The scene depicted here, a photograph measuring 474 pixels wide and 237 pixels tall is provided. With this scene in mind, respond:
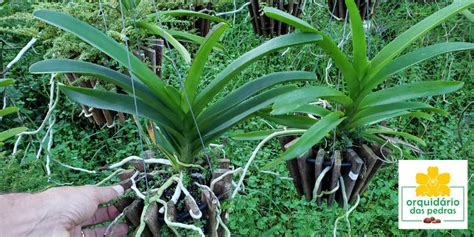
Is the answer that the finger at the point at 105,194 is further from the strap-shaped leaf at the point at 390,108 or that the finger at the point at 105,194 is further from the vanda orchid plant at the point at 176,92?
the strap-shaped leaf at the point at 390,108

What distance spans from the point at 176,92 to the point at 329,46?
10.7 inches

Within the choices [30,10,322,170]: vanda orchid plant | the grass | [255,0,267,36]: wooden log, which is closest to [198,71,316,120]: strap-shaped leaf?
[30,10,322,170]: vanda orchid plant

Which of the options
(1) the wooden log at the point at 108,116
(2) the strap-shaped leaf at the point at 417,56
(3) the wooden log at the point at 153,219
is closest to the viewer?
(3) the wooden log at the point at 153,219

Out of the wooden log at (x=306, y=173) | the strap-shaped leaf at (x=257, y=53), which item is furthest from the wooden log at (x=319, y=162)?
the strap-shaped leaf at (x=257, y=53)

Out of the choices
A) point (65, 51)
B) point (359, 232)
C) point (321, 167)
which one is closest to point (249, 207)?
point (359, 232)

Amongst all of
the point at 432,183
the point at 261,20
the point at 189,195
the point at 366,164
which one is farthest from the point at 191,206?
the point at 261,20

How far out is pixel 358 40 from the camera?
2.68 feet

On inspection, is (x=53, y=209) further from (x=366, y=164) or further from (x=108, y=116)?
(x=366, y=164)

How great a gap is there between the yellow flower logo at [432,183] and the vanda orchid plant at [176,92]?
0.96 feet

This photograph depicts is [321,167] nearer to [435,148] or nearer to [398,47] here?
[398,47]

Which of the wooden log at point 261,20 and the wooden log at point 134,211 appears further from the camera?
the wooden log at point 261,20

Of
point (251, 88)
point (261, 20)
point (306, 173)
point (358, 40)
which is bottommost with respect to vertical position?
point (306, 173)

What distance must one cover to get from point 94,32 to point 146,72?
0.32 feet

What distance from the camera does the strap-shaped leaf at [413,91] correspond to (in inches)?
31.1
